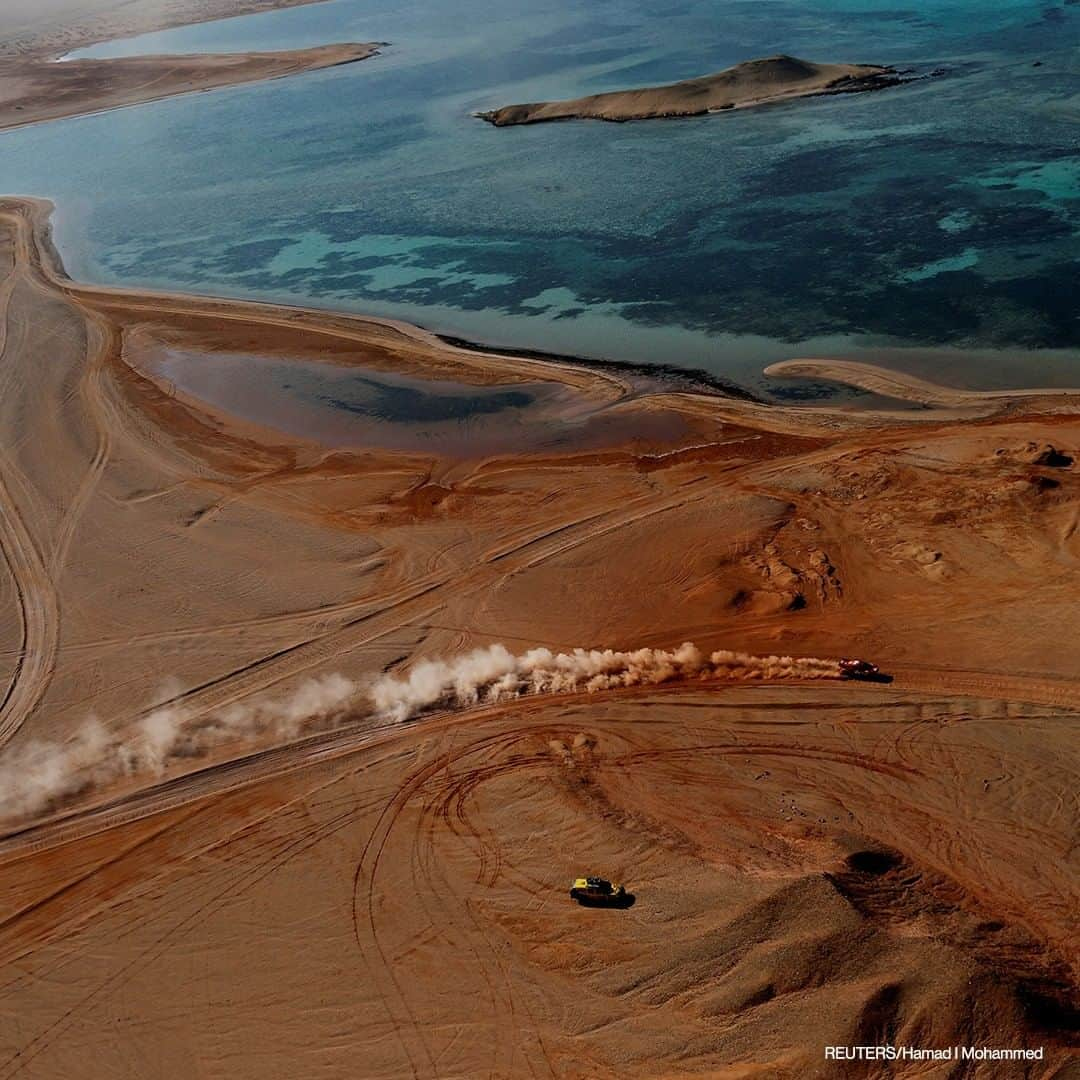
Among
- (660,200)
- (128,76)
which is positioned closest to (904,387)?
(660,200)

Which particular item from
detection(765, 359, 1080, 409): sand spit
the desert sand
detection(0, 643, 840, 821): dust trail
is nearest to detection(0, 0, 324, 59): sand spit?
the desert sand

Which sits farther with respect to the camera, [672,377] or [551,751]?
[672,377]

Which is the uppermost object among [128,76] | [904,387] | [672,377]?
[128,76]

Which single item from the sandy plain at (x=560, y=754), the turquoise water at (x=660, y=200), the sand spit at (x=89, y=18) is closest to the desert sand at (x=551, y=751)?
the sandy plain at (x=560, y=754)

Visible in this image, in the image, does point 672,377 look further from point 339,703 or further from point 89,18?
point 89,18

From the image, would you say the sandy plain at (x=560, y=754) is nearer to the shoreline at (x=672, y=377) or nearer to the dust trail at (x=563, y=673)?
the shoreline at (x=672, y=377)

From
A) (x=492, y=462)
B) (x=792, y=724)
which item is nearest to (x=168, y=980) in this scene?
(x=792, y=724)
